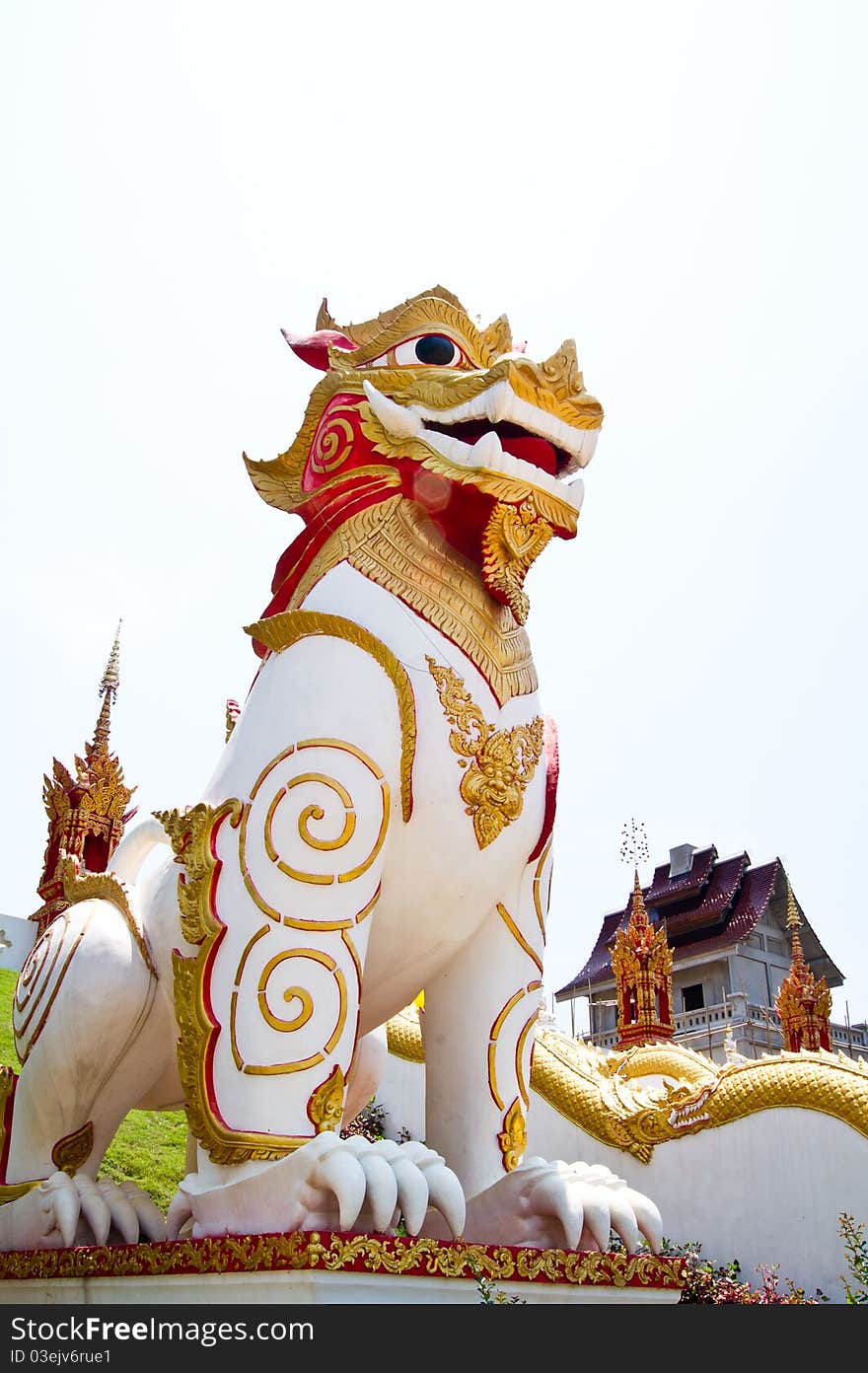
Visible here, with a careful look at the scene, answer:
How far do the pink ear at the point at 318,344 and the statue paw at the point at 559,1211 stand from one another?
2798mm

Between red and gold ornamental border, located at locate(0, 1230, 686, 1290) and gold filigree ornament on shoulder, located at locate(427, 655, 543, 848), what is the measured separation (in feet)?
3.51

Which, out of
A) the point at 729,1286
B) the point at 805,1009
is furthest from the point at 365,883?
the point at 805,1009

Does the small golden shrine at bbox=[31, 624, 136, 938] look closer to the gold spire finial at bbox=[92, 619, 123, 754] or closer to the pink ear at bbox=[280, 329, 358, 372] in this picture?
the gold spire finial at bbox=[92, 619, 123, 754]

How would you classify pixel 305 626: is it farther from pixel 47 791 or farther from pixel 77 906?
pixel 47 791

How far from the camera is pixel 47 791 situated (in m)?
11.4

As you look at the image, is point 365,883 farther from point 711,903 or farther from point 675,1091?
point 711,903

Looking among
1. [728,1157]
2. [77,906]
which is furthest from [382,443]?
[728,1157]

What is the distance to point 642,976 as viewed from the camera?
52.5ft

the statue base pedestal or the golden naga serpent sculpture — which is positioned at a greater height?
the golden naga serpent sculpture

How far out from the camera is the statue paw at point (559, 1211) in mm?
2936

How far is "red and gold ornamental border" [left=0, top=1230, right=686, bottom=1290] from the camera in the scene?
2373mm

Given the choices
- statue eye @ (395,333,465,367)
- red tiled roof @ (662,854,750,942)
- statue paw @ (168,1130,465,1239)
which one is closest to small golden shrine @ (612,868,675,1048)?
red tiled roof @ (662,854,750,942)

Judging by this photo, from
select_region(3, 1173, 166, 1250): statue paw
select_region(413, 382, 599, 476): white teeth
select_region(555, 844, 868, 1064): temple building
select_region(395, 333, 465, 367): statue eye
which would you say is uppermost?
select_region(555, 844, 868, 1064): temple building
